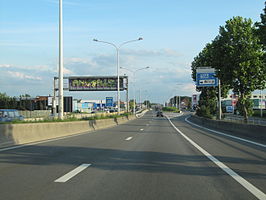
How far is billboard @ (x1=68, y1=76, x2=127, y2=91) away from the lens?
212 feet

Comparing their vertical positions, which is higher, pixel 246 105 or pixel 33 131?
pixel 246 105

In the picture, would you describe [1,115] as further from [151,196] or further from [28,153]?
[151,196]

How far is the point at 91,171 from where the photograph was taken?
306 inches

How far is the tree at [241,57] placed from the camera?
103 ft

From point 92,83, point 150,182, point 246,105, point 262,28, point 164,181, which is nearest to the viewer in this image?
point 150,182

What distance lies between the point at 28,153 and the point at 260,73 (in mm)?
26595

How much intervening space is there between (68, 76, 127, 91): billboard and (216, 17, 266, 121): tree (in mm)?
34164

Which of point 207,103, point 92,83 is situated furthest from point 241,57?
point 92,83

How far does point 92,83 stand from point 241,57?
3882 centimetres

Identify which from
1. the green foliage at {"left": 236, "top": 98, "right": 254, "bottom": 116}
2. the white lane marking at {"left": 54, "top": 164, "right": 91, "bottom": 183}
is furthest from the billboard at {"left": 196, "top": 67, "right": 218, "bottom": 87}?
the white lane marking at {"left": 54, "top": 164, "right": 91, "bottom": 183}

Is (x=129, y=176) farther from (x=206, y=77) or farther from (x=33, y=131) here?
(x=206, y=77)

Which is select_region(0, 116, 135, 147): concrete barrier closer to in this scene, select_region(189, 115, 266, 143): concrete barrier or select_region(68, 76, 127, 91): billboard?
select_region(189, 115, 266, 143): concrete barrier

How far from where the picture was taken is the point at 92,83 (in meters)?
65.4

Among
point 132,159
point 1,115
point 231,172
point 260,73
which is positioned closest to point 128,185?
point 231,172
